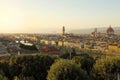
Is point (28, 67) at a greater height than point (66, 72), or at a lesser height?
lesser

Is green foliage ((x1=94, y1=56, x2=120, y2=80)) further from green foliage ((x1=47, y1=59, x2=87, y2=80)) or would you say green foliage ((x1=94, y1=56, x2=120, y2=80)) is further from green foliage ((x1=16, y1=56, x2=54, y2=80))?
green foliage ((x1=16, y1=56, x2=54, y2=80))

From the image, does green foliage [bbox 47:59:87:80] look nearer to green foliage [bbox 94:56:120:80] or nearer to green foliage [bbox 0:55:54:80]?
green foliage [bbox 94:56:120:80]

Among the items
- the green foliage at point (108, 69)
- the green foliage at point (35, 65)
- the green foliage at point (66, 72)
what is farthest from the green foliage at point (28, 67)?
the green foliage at point (108, 69)

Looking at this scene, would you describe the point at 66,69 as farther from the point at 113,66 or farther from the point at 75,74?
the point at 113,66

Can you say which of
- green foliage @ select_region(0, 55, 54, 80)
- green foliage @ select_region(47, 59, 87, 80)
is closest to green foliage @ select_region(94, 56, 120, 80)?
green foliage @ select_region(47, 59, 87, 80)

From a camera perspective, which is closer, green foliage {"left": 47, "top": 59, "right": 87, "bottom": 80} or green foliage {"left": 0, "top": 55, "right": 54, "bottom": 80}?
green foliage {"left": 47, "top": 59, "right": 87, "bottom": 80}

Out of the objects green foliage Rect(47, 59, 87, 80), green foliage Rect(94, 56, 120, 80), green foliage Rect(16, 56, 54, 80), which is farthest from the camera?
green foliage Rect(16, 56, 54, 80)

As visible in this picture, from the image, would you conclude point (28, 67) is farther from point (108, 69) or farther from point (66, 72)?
point (108, 69)

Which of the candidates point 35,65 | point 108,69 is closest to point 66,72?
point 108,69

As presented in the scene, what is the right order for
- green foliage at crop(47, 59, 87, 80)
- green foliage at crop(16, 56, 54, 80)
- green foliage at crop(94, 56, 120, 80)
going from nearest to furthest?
green foliage at crop(47, 59, 87, 80)
green foliage at crop(94, 56, 120, 80)
green foliage at crop(16, 56, 54, 80)

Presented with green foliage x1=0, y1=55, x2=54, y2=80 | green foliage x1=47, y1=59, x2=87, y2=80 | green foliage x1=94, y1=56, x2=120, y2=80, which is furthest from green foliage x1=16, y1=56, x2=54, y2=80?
green foliage x1=94, y1=56, x2=120, y2=80

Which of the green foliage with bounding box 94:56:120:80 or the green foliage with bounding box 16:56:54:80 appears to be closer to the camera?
the green foliage with bounding box 94:56:120:80
